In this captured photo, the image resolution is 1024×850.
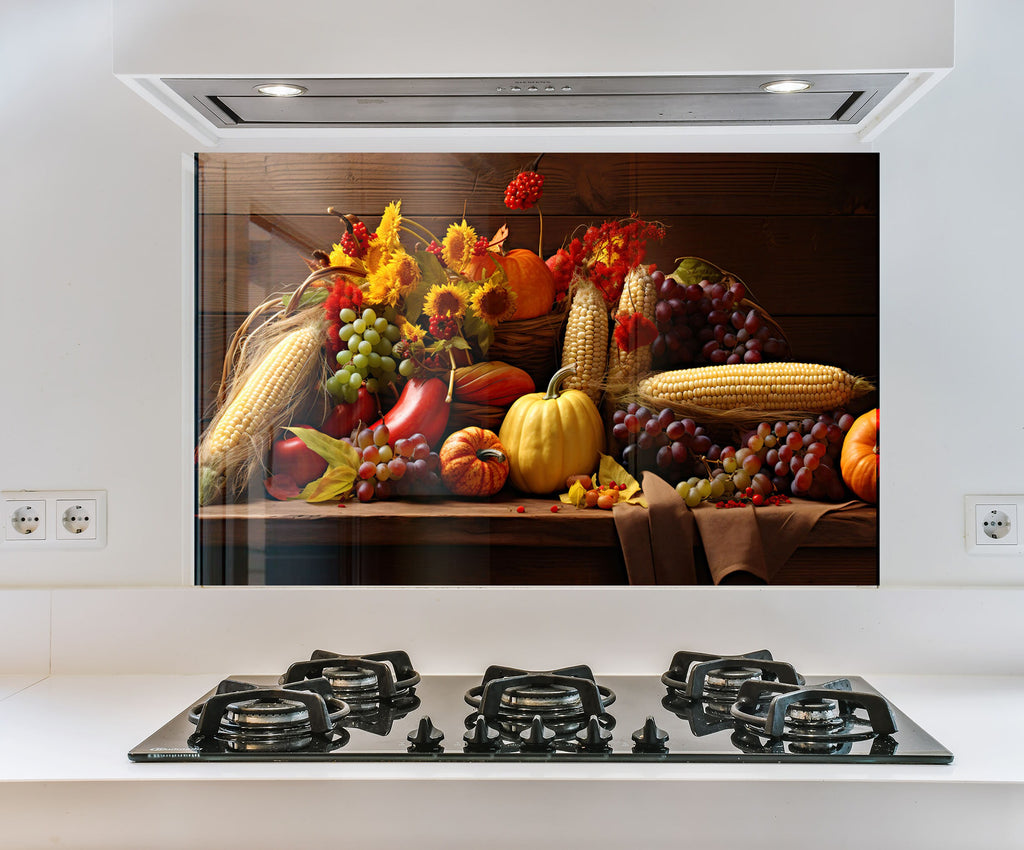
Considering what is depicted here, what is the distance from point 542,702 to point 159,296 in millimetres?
866

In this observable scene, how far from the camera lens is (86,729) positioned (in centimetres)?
98

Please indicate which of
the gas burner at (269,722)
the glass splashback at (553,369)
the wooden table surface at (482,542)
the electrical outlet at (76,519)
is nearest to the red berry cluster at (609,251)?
the glass splashback at (553,369)

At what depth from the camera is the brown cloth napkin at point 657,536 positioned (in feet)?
4.04

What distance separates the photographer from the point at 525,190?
1244mm

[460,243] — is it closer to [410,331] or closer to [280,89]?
[410,331]

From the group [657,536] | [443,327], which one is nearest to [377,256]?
[443,327]

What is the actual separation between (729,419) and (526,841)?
69 cm

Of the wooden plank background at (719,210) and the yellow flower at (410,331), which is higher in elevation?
the wooden plank background at (719,210)

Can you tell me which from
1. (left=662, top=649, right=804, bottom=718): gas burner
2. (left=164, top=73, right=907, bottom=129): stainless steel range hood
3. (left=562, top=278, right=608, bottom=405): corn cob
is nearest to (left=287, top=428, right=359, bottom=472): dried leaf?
(left=562, top=278, right=608, bottom=405): corn cob

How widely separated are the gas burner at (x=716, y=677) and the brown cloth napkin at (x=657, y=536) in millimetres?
145

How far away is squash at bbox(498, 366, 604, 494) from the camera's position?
1229mm

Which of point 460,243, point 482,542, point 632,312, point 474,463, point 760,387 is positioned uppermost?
A: point 460,243

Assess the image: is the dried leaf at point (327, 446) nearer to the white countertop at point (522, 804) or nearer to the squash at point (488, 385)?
the squash at point (488, 385)

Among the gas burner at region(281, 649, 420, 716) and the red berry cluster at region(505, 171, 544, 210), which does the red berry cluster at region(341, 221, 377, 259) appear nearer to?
the red berry cluster at region(505, 171, 544, 210)
